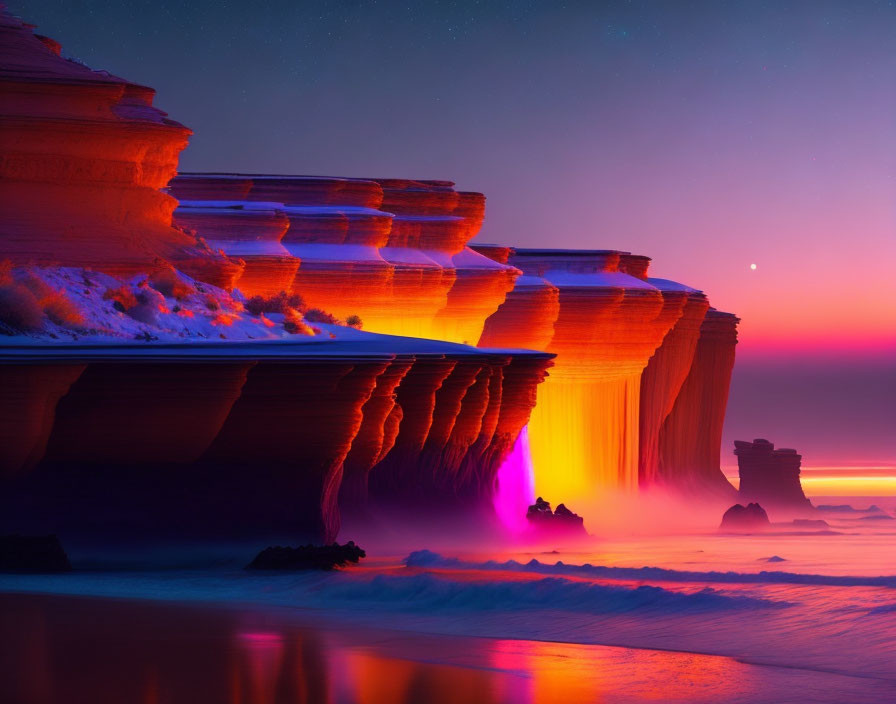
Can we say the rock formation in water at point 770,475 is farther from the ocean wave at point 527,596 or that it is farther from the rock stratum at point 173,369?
the ocean wave at point 527,596

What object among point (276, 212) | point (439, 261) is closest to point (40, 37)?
point (276, 212)

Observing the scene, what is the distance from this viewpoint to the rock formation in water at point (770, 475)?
6094 centimetres

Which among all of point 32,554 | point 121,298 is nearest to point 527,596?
point 32,554

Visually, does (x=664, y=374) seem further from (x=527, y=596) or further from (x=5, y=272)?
A: (x=527, y=596)

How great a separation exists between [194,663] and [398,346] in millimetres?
11039

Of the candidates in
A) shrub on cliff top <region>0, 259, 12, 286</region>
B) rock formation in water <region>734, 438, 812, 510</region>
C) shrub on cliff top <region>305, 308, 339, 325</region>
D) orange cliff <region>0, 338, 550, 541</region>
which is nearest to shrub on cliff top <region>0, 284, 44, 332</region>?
shrub on cliff top <region>0, 259, 12, 286</region>

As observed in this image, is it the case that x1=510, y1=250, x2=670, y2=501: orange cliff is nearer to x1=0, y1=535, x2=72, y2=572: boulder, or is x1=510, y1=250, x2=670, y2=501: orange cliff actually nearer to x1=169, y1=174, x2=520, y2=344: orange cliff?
x1=169, y1=174, x2=520, y2=344: orange cliff

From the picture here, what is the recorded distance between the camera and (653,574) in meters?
22.1

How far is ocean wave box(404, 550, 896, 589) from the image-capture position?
21203mm

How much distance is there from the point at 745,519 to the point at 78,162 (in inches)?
990

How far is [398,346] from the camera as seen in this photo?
85.0 ft

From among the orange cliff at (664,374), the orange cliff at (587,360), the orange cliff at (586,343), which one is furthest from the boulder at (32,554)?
the orange cliff at (664,374)

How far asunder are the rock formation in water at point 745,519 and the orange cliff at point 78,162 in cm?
2274

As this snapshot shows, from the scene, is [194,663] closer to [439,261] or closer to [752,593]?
[752,593]
